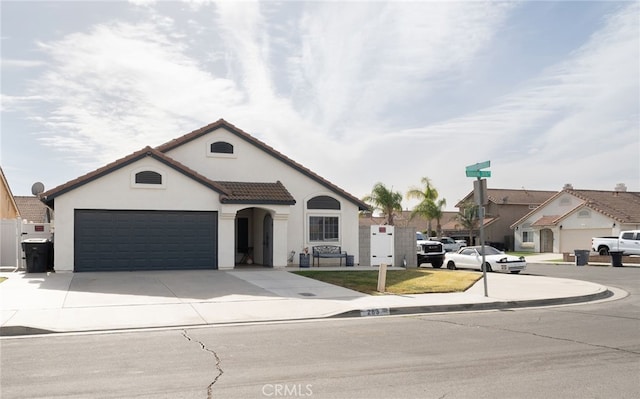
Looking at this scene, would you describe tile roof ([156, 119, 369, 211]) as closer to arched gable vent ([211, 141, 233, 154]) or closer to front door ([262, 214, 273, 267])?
arched gable vent ([211, 141, 233, 154])

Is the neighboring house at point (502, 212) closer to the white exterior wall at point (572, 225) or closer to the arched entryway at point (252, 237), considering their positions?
the white exterior wall at point (572, 225)

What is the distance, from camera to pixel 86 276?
19.4 m

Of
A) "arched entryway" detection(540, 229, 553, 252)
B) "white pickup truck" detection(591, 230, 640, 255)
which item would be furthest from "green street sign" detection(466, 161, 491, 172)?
"arched entryway" detection(540, 229, 553, 252)

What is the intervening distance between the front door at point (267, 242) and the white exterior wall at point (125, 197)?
277 cm

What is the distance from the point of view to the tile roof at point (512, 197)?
61.8m

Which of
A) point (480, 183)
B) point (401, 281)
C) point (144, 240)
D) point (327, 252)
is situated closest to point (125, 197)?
point (144, 240)

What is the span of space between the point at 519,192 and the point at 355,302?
54922 millimetres

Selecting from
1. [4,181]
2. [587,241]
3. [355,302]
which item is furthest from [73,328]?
[587,241]

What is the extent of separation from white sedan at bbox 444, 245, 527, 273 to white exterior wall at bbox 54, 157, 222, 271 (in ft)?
40.8

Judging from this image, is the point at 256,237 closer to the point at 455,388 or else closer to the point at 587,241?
the point at 455,388

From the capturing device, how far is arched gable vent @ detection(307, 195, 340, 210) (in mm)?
26109

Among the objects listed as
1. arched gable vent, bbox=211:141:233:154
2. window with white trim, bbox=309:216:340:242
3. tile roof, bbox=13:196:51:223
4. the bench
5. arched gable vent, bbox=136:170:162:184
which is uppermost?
arched gable vent, bbox=211:141:233:154

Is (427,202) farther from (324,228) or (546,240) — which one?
(324,228)

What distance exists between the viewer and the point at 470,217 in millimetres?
60281
